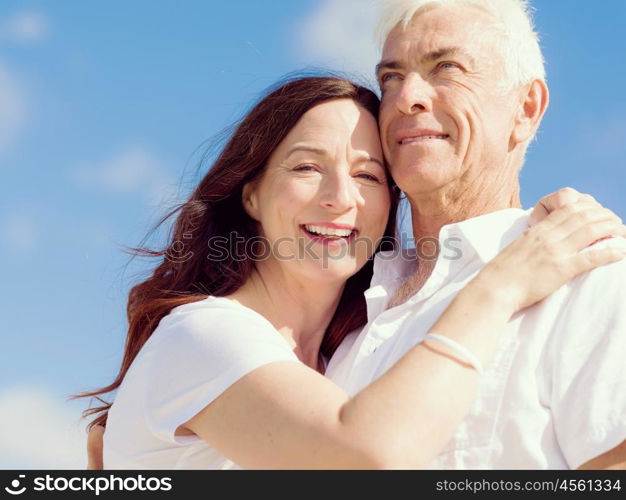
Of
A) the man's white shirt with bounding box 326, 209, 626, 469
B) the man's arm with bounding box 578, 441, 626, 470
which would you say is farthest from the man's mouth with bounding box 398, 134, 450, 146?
the man's arm with bounding box 578, 441, 626, 470

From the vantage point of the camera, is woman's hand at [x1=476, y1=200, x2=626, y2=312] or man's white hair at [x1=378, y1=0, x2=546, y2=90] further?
man's white hair at [x1=378, y1=0, x2=546, y2=90]

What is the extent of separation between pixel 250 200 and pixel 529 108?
1.61 m

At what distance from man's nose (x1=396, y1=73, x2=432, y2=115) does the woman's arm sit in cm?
120

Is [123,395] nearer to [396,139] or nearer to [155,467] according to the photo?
[155,467]

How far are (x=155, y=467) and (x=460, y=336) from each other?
1430 mm

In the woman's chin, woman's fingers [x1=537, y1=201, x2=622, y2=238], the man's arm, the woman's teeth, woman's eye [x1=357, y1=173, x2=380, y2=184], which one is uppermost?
woman's eye [x1=357, y1=173, x2=380, y2=184]

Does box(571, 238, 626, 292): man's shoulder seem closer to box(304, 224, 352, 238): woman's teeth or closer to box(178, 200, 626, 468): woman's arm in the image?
box(178, 200, 626, 468): woman's arm

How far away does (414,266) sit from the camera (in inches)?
171

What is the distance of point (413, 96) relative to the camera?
13.5ft

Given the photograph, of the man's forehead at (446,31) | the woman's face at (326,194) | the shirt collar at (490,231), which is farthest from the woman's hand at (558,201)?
the man's forehead at (446,31)

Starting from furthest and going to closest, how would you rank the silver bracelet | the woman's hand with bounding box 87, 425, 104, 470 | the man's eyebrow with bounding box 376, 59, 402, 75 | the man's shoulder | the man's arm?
1. the woman's hand with bounding box 87, 425, 104, 470
2. the man's eyebrow with bounding box 376, 59, 402, 75
3. the man's shoulder
4. the man's arm
5. the silver bracelet

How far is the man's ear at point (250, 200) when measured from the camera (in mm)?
4191

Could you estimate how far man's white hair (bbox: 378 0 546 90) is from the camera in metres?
4.24
